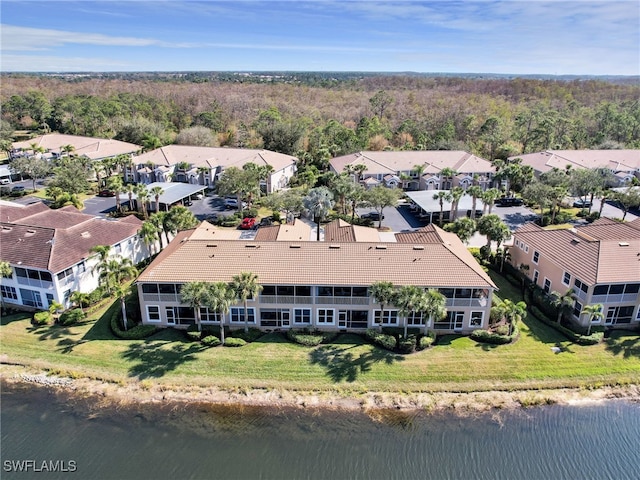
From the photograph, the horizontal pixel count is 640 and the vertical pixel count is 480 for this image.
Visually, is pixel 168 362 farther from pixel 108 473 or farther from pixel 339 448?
pixel 339 448

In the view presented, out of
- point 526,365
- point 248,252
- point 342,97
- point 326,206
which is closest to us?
point 526,365

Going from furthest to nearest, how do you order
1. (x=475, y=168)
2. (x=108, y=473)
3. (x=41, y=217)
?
(x=475, y=168) → (x=41, y=217) → (x=108, y=473)

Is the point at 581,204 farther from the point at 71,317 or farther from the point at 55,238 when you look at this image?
the point at 55,238

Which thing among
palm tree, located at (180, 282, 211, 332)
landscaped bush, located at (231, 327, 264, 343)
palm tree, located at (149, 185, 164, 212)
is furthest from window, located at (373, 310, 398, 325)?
palm tree, located at (149, 185, 164, 212)

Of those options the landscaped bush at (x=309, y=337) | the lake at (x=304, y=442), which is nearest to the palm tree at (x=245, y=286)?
the landscaped bush at (x=309, y=337)

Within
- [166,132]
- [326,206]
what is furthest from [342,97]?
[326,206]

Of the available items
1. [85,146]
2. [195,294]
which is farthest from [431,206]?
[85,146]

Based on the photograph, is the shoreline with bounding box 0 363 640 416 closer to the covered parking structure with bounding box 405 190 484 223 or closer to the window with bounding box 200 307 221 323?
the window with bounding box 200 307 221 323
